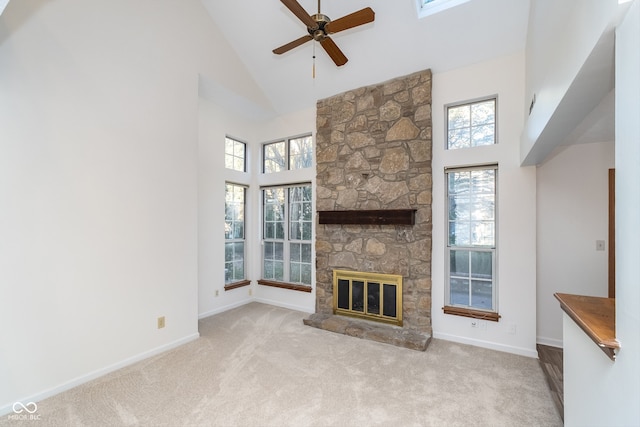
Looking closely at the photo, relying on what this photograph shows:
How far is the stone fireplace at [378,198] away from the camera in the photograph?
3611mm

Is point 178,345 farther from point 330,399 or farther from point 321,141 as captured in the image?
point 321,141

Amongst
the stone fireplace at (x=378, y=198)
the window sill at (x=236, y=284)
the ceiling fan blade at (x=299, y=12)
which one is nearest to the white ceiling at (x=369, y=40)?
the stone fireplace at (x=378, y=198)

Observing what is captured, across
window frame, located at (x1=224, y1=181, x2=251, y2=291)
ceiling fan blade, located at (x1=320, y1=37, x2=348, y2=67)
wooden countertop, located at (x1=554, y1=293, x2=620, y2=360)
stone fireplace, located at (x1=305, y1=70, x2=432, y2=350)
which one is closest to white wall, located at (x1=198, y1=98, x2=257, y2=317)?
window frame, located at (x1=224, y1=181, x2=251, y2=291)

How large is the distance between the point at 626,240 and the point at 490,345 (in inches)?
113

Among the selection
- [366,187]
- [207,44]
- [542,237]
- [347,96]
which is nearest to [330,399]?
[366,187]

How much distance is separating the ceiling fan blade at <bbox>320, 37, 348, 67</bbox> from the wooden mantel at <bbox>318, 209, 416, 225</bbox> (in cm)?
185

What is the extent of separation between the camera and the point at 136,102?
301 centimetres

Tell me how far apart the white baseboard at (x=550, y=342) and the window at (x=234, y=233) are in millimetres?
4325

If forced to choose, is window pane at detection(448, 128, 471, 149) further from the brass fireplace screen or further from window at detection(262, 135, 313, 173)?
window at detection(262, 135, 313, 173)

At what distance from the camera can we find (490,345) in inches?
129

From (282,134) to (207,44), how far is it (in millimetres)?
1670

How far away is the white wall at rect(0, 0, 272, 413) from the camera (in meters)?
2.24

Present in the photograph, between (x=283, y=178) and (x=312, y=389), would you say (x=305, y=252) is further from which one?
(x=312, y=389)

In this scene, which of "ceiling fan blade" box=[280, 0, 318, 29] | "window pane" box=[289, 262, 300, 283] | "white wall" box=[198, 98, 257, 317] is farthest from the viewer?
"window pane" box=[289, 262, 300, 283]
